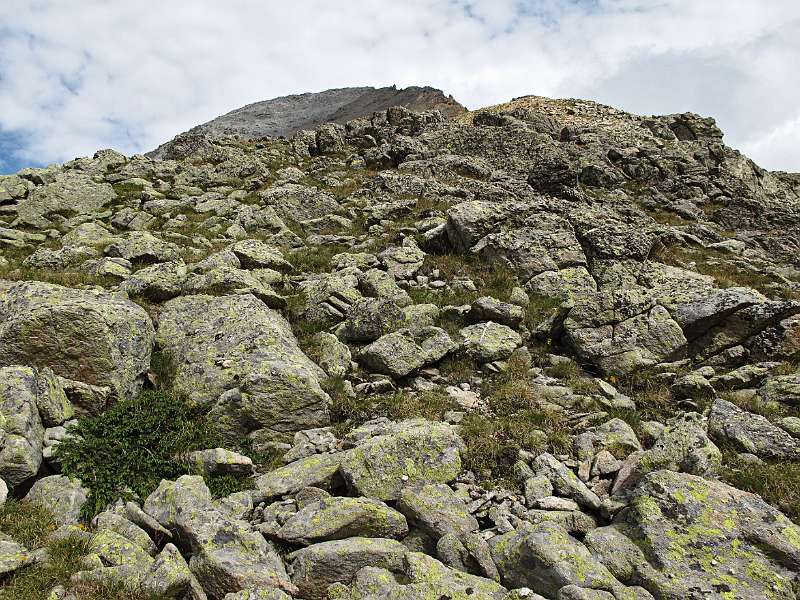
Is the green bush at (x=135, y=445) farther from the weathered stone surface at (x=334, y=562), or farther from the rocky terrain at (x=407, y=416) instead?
the weathered stone surface at (x=334, y=562)

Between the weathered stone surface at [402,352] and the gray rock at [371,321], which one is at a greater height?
the gray rock at [371,321]

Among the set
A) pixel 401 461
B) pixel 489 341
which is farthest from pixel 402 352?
pixel 401 461

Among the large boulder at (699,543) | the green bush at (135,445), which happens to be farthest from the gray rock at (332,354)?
the large boulder at (699,543)

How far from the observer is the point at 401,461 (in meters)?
8.32

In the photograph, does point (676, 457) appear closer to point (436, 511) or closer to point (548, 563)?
point (548, 563)

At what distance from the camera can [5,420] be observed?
7.79m

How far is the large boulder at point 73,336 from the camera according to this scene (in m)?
9.58

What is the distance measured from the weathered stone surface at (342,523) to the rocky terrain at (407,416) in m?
0.03

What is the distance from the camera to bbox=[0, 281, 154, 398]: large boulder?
958cm

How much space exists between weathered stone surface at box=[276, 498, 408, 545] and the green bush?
1.97 metres

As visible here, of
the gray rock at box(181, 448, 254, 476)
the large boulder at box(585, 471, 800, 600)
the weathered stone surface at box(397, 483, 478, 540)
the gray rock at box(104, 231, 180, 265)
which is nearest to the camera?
the large boulder at box(585, 471, 800, 600)

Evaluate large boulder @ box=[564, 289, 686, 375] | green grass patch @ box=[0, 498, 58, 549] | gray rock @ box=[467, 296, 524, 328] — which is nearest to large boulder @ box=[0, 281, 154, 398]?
green grass patch @ box=[0, 498, 58, 549]

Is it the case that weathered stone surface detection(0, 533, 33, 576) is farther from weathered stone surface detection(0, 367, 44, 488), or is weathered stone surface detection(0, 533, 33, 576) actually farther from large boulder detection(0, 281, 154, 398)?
large boulder detection(0, 281, 154, 398)

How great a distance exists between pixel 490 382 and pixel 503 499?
464 centimetres
